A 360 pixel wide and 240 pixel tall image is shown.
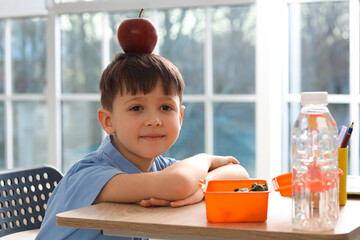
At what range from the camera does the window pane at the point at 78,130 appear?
135 inches

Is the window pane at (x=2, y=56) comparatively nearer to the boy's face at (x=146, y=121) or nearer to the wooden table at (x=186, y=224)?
the boy's face at (x=146, y=121)

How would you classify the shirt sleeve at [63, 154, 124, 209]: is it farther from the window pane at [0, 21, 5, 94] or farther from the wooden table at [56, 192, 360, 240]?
the window pane at [0, 21, 5, 94]

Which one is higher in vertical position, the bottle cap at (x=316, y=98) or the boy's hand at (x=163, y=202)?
the bottle cap at (x=316, y=98)

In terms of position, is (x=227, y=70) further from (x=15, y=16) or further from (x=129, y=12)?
(x=15, y=16)

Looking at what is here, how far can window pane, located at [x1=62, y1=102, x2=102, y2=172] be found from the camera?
3432mm

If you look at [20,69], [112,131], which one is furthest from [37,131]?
[112,131]

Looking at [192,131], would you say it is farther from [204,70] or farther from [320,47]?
[320,47]

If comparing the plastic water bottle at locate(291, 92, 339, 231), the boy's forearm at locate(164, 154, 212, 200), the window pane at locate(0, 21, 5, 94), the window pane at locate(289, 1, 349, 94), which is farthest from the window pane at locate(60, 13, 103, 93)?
the plastic water bottle at locate(291, 92, 339, 231)

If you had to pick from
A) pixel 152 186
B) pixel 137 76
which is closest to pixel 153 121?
pixel 137 76

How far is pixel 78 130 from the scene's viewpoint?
3.47 m

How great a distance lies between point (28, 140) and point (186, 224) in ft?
9.50

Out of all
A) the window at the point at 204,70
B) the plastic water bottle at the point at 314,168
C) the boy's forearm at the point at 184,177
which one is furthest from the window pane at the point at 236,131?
the plastic water bottle at the point at 314,168

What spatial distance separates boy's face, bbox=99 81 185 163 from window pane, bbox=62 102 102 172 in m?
1.90

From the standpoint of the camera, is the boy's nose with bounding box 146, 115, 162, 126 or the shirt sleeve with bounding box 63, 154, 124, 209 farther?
the boy's nose with bounding box 146, 115, 162, 126
